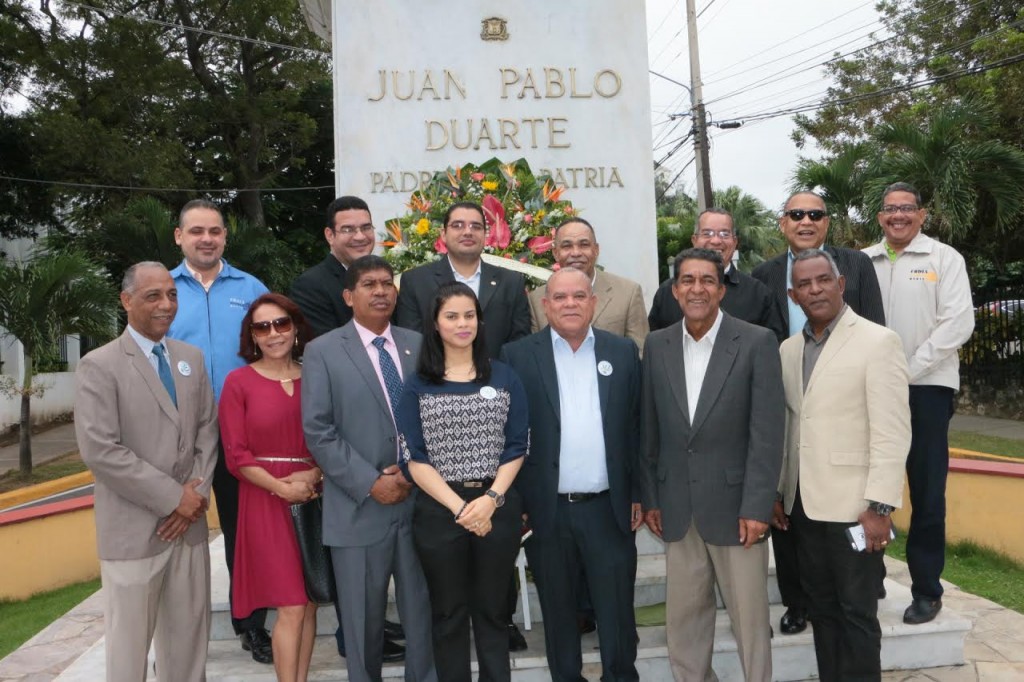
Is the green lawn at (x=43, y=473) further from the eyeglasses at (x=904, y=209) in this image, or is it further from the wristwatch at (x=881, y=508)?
the wristwatch at (x=881, y=508)

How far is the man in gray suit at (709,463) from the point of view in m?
3.32

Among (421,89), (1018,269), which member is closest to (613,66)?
(421,89)

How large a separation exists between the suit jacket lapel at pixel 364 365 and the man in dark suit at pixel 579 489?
22.3 inches

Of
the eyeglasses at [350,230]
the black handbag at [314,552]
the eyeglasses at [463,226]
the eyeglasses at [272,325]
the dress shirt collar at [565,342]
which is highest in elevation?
the eyeglasses at [350,230]

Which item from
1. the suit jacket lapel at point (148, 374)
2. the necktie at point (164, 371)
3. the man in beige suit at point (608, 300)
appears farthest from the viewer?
the man in beige suit at point (608, 300)

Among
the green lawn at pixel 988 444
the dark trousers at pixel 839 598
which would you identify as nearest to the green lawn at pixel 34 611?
the dark trousers at pixel 839 598

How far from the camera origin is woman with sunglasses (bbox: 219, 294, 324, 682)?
3.45 metres

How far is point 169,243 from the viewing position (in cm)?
1308

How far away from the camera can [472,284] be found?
417 cm

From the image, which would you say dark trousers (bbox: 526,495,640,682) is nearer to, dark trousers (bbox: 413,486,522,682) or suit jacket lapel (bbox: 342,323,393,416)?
dark trousers (bbox: 413,486,522,682)

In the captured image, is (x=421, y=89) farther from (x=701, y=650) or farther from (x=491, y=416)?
(x=701, y=650)

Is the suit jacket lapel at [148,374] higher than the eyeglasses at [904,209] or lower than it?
lower

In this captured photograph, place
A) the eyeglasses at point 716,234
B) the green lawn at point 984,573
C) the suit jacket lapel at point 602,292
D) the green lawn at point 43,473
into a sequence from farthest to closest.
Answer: the green lawn at point 43,473 < the green lawn at point 984,573 < the eyeglasses at point 716,234 < the suit jacket lapel at point 602,292

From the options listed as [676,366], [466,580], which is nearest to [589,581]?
[466,580]
